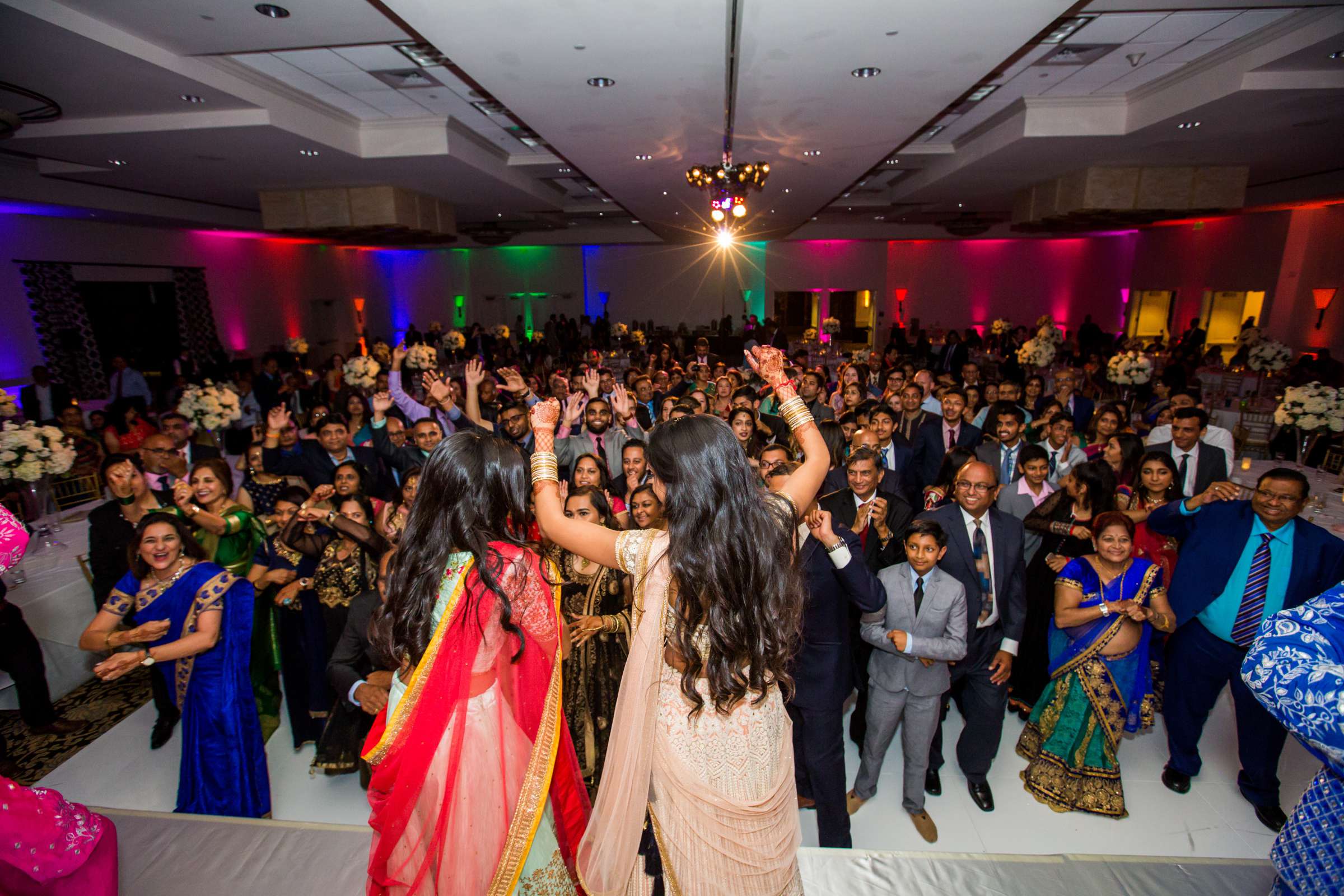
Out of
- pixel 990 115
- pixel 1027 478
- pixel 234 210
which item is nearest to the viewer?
pixel 1027 478

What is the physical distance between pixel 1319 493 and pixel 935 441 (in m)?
2.72

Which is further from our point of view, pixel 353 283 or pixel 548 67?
pixel 353 283

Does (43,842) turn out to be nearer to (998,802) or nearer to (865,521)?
(865,521)

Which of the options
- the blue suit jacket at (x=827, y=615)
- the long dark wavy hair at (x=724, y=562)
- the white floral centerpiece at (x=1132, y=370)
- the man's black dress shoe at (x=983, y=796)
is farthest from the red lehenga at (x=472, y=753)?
the white floral centerpiece at (x=1132, y=370)

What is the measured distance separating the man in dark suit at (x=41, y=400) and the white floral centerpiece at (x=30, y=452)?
5427mm

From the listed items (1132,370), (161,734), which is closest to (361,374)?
(161,734)

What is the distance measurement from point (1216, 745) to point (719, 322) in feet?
59.2

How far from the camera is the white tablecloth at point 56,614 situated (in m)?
3.56

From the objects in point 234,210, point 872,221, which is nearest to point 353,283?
point 234,210

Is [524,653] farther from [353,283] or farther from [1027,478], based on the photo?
[353,283]

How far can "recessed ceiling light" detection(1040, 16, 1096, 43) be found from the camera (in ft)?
14.4

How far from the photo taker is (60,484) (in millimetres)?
5016

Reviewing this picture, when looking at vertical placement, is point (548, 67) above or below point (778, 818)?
above

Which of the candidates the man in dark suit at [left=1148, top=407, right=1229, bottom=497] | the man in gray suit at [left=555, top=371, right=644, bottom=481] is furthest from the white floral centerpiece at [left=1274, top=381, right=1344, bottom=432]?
the man in gray suit at [left=555, top=371, right=644, bottom=481]
